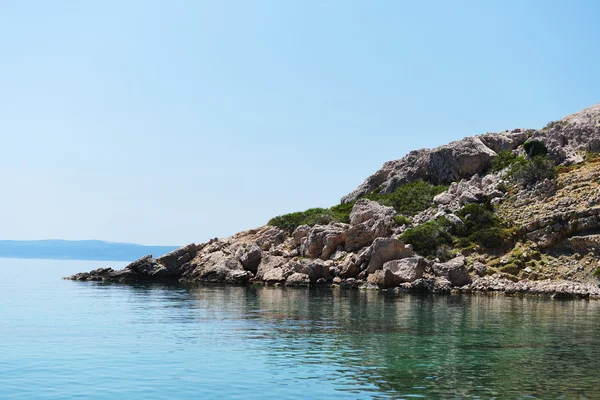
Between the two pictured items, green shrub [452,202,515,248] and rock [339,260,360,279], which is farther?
rock [339,260,360,279]

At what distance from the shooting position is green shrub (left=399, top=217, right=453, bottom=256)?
8969 centimetres

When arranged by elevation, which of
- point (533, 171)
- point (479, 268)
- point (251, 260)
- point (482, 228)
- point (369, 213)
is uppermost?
point (533, 171)

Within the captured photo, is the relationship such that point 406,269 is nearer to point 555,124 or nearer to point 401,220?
point 401,220

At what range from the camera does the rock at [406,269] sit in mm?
80688

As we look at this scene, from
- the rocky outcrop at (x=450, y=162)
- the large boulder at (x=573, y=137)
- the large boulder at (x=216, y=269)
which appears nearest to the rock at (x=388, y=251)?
the large boulder at (x=216, y=269)

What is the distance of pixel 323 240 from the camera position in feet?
322

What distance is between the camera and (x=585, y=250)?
79.1 metres

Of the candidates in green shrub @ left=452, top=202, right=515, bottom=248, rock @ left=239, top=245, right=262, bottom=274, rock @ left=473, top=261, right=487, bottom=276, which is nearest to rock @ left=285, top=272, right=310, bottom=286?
rock @ left=239, top=245, right=262, bottom=274

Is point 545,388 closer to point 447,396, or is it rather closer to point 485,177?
point 447,396

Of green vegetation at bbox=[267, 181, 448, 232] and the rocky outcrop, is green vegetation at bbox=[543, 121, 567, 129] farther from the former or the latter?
green vegetation at bbox=[267, 181, 448, 232]

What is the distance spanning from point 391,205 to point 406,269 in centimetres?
3286

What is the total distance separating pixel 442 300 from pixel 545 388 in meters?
43.5

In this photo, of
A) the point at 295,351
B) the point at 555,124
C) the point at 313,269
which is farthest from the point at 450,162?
the point at 295,351

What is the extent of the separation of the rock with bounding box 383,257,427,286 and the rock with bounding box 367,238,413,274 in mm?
2765
